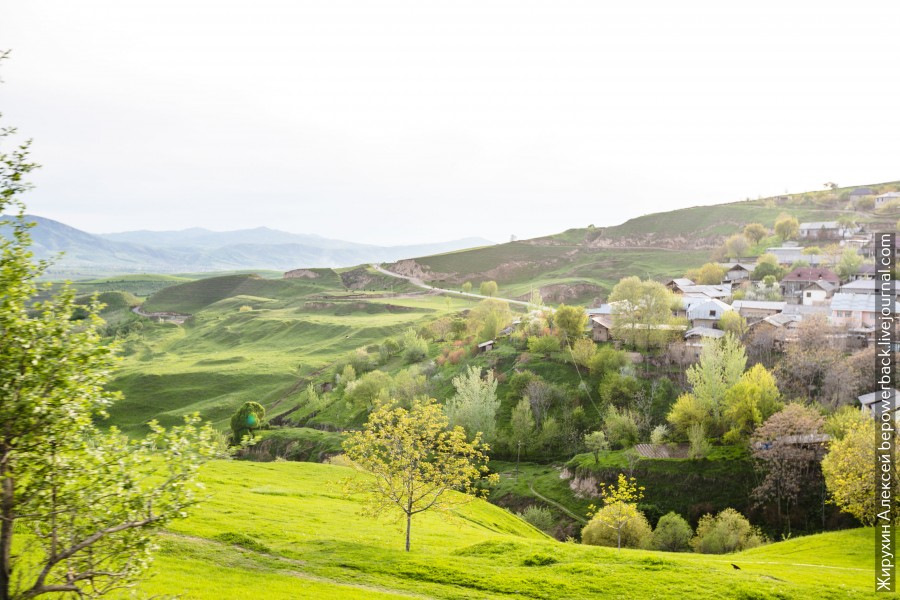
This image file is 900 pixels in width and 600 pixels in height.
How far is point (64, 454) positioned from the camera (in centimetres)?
1312

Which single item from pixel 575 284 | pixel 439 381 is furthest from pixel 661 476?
pixel 575 284

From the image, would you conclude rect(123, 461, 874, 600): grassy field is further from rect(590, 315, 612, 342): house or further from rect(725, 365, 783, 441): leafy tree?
rect(590, 315, 612, 342): house

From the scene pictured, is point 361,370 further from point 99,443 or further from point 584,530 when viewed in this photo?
point 99,443

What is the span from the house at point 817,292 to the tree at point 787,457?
52698mm

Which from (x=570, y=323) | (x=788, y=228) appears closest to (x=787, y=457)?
(x=570, y=323)

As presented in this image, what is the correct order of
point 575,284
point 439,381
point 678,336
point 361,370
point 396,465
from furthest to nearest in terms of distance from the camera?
1. point 575,284
2. point 361,370
3. point 439,381
4. point 678,336
5. point 396,465

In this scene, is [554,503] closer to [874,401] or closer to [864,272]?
[874,401]

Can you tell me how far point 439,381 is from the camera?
90938 millimetres

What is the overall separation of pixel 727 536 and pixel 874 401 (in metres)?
26.8

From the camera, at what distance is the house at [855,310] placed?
258 feet

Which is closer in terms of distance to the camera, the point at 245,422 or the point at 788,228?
the point at 245,422

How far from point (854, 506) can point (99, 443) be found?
42.7m

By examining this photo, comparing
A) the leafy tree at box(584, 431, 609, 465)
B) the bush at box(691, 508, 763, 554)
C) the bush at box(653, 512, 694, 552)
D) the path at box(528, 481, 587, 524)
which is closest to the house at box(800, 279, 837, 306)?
the leafy tree at box(584, 431, 609, 465)

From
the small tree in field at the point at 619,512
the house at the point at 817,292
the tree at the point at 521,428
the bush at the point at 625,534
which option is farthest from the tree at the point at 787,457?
the house at the point at 817,292
